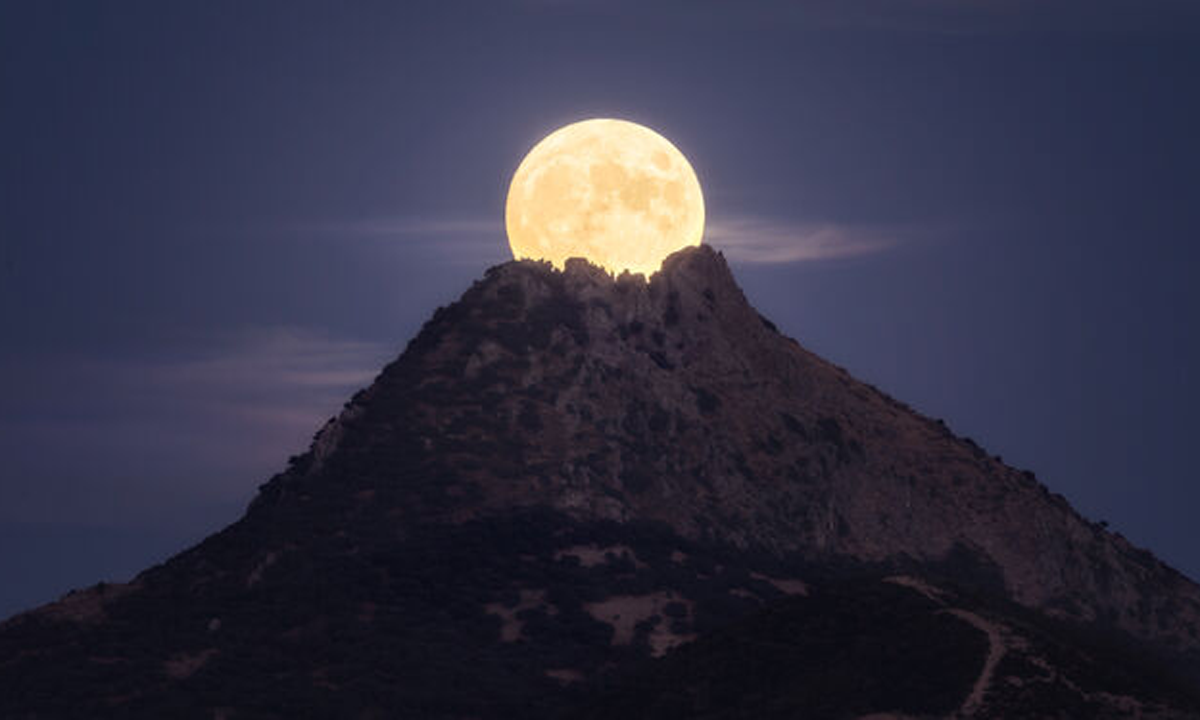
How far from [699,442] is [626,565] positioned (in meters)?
14.4

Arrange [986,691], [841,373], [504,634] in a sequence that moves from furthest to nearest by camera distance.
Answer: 1. [841,373]
2. [504,634]
3. [986,691]

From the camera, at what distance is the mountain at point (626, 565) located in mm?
126188

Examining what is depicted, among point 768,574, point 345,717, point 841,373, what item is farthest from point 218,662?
point 841,373

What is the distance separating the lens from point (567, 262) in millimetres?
159625

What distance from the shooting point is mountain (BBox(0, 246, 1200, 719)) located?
126188 mm

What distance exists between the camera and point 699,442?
157 metres

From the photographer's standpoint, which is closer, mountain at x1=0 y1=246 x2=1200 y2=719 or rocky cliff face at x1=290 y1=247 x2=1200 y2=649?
mountain at x1=0 y1=246 x2=1200 y2=719

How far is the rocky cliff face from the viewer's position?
499 feet

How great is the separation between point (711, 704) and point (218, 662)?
2641cm

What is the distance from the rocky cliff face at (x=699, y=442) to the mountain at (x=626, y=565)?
20 centimetres

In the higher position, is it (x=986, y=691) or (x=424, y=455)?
(x=424, y=455)

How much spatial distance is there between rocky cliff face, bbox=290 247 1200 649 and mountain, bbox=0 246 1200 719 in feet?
0.65

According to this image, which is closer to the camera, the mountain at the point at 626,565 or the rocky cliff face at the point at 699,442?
the mountain at the point at 626,565

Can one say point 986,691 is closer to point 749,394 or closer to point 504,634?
point 504,634
